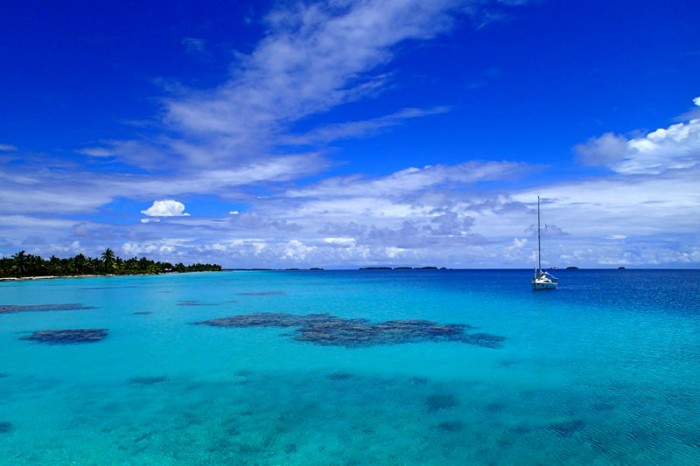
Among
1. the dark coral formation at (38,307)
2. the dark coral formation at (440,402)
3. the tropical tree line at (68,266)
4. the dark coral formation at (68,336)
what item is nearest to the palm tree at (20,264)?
the tropical tree line at (68,266)

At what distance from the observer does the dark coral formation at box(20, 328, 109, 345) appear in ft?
90.5

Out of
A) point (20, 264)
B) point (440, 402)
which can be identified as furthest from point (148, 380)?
point (20, 264)

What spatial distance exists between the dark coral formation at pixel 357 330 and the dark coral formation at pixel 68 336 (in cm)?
803

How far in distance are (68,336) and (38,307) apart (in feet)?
82.6

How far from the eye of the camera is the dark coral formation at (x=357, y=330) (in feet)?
88.3

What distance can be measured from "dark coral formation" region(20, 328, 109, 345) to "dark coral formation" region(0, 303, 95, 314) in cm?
1781

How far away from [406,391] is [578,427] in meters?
5.93

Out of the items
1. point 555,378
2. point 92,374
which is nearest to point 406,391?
point 555,378

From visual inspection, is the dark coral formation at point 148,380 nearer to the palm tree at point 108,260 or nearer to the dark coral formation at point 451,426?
the dark coral formation at point 451,426

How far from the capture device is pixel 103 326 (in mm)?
34562

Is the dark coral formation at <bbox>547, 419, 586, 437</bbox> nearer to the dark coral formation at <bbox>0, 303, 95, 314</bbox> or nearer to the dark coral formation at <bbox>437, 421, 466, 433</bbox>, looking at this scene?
the dark coral formation at <bbox>437, 421, 466, 433</bbox>

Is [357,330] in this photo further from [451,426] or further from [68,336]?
[68,336]

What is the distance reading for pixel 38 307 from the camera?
160 feet

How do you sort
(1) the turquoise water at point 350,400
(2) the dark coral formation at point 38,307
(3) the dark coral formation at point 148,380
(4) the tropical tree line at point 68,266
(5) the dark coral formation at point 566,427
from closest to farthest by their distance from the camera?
1. (1) the turquoise water at point 350,400
2. (5) the dark coral formation at point 566,427
3. (3) the dark coral formation at point 148,380
4. (2) the dark coral formation at point 38,307
5. (4) the tropical tree line at point 68,266
